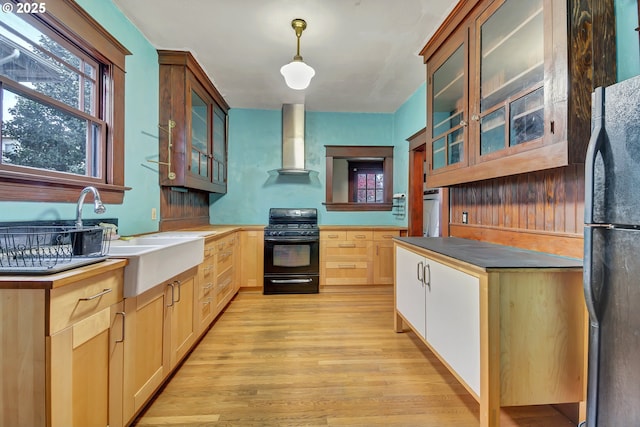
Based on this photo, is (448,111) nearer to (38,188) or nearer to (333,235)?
(333,235)

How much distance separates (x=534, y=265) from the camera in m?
1.27

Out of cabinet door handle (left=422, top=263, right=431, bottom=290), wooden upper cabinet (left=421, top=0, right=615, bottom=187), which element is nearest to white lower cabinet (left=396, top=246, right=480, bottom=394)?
cabinet door handle (left=422, top=263, right=431, bottom=290)

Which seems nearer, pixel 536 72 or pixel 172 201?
pixel 536 72

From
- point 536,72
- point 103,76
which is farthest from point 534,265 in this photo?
point 103,76

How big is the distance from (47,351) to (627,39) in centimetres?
263

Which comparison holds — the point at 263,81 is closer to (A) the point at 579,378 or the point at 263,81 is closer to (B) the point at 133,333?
(B) the point at 133,333

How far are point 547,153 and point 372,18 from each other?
1.63m

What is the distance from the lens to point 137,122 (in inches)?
91.4

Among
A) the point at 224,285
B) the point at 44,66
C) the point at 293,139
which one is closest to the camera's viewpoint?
the point at 44,66

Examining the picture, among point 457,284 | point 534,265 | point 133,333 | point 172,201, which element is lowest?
point 133,333

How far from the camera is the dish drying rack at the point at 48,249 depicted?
1.02 metres

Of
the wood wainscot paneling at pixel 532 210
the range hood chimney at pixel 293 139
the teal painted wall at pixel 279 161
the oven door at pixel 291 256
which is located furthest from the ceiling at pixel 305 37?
the oven door at pixel 291 256

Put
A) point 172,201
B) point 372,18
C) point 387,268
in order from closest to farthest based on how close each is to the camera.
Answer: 1. point 372,18
2. point 172,201
3. point 387,268

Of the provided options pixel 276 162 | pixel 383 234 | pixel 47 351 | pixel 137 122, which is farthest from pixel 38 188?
pixel 383 234
